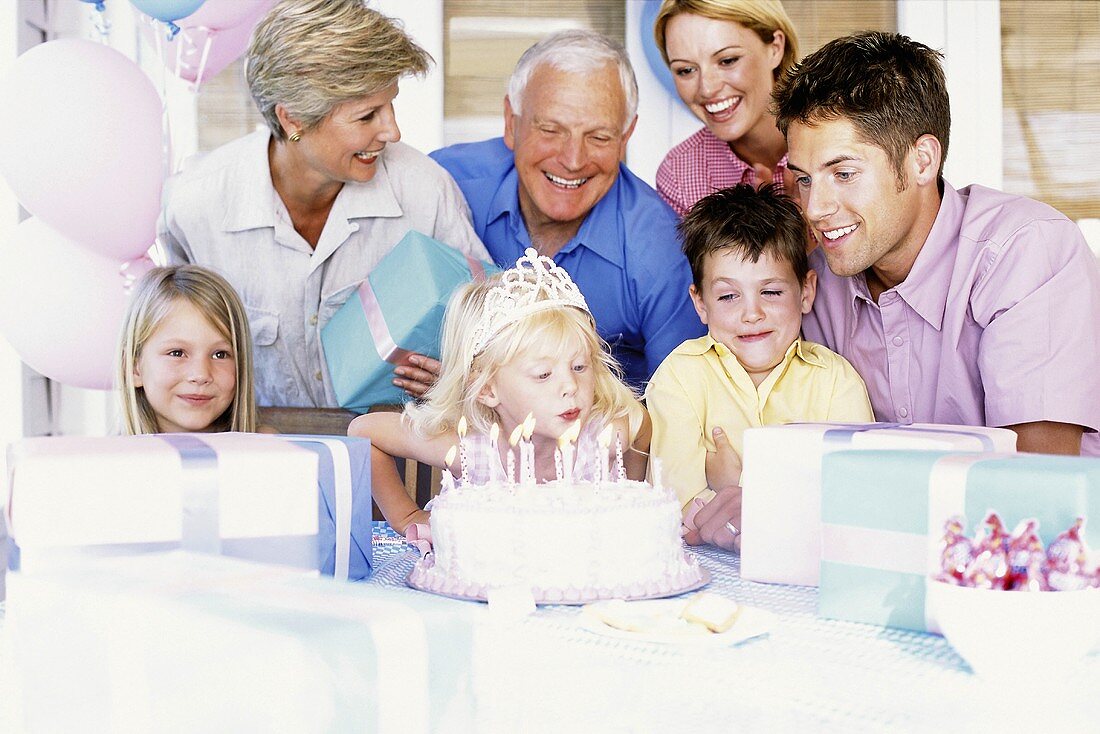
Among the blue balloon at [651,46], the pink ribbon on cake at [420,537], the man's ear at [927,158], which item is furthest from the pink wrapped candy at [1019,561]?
the blue balloon at [651,46]

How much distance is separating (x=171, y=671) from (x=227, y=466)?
491mm

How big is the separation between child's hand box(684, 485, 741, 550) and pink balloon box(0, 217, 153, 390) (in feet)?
4.81

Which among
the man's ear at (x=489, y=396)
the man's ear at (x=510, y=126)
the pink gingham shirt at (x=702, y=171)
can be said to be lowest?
the man's ear at (x=489, y=396)

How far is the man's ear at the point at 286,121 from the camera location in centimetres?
251


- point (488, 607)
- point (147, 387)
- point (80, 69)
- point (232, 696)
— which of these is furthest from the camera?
point (80, 69)

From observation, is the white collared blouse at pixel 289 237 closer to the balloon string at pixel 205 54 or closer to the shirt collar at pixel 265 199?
the shirt collar at pixel 265 199

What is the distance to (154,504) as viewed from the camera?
118cm

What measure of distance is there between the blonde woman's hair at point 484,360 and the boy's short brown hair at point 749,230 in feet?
1.11

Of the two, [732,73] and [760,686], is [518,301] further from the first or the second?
[732,73]

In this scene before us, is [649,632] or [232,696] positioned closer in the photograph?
[232,696]

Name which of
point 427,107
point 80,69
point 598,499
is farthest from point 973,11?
point 598,499

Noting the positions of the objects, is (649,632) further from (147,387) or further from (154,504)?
(147,387)

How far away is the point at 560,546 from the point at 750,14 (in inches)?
75.7

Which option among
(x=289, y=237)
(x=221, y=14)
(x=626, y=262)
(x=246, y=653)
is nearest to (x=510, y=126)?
(x=626, y=262)
